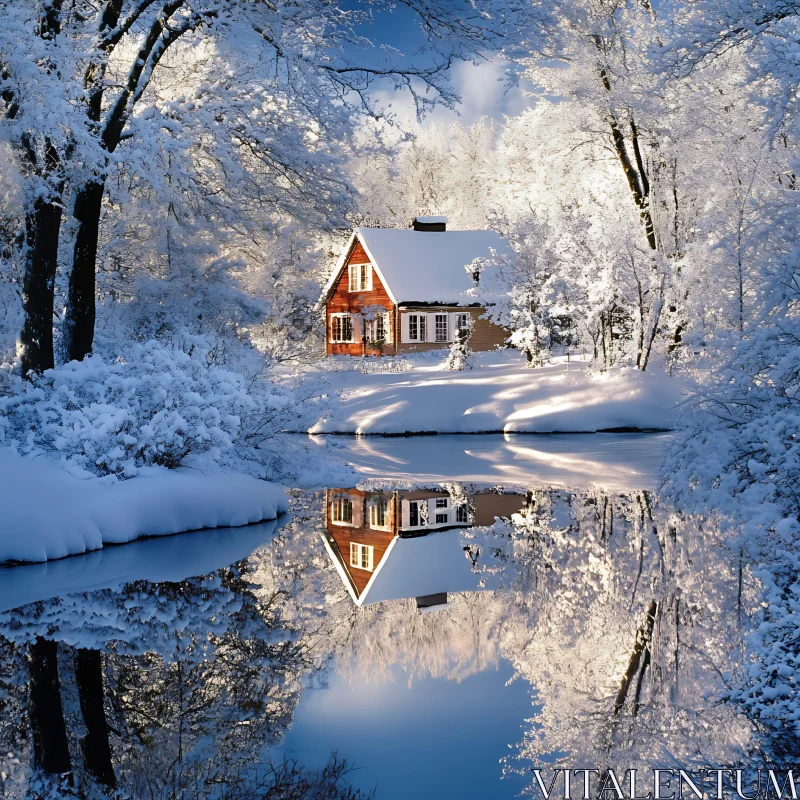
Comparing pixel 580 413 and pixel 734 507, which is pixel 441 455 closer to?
pixel 580 413

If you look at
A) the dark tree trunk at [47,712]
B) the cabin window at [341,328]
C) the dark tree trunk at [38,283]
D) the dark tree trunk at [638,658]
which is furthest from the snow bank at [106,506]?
the cabin window at [341,328]

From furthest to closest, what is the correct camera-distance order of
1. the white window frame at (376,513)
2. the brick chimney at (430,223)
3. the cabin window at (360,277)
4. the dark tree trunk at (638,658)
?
the brick chimney at (430,223) → the cabin window at (360,277) → the white window frame at (376,513) → the dark tree trunk at (638,658)

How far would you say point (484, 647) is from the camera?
7516mm

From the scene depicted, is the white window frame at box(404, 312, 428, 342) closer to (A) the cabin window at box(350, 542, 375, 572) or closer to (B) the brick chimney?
(B) the brick chimney

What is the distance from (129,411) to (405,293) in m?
34.4

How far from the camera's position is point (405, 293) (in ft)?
154

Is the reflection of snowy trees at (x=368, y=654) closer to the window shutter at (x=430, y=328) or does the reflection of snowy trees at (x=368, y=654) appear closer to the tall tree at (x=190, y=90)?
the tall tree at (x=190, y=90)

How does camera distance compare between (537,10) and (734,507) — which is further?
(537,10)

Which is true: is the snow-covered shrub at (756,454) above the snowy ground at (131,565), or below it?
above

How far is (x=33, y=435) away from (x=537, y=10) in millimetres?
9540

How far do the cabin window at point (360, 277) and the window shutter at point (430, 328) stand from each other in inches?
139

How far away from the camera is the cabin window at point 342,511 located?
13.6 meters

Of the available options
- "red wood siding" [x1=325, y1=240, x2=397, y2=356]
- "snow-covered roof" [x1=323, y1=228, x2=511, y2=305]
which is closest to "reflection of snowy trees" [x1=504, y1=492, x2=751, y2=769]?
"snow-covered roof" [x1=323, y1=228, x2=511, y2=305]

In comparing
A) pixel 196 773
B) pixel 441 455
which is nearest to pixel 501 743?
pixel 196 773
